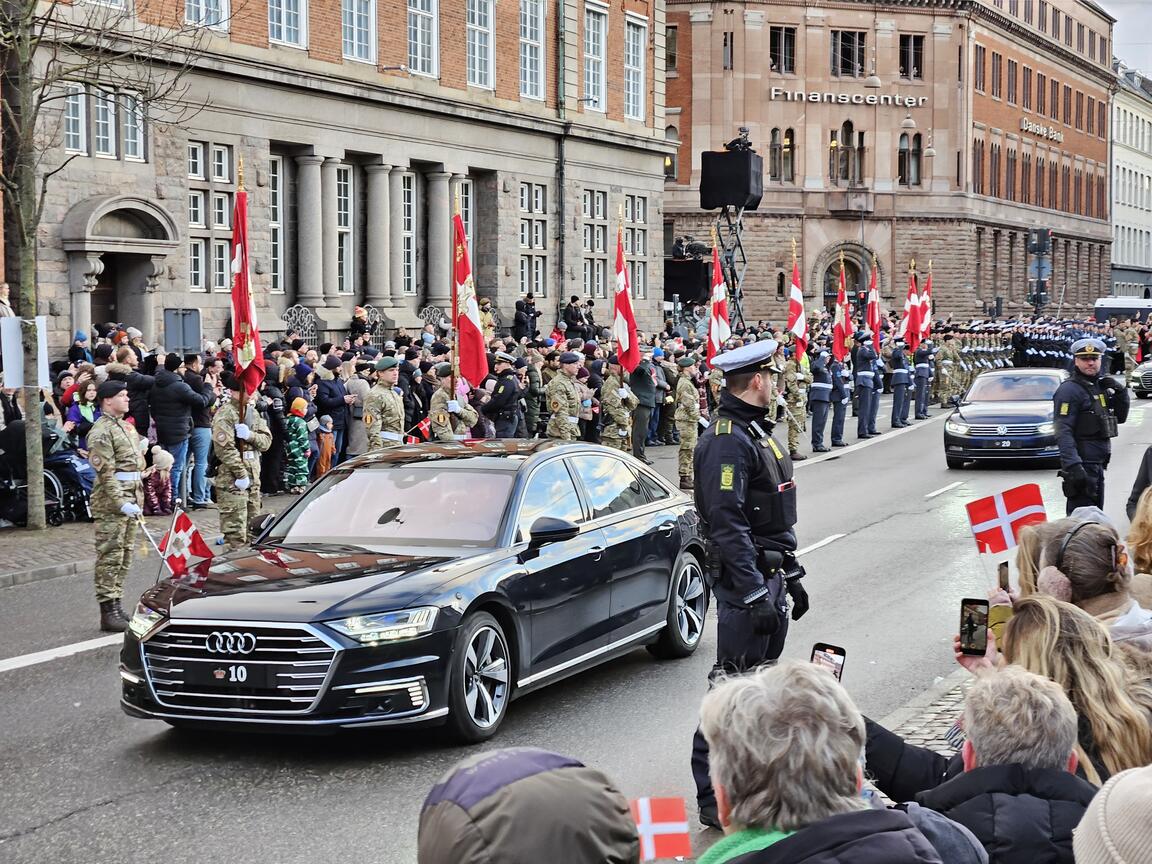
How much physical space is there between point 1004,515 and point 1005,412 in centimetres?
1628

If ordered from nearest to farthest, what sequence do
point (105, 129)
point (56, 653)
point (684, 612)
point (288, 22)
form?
point (684, 612) < point (56, 653) < point (105, 129) < point (288, 22)

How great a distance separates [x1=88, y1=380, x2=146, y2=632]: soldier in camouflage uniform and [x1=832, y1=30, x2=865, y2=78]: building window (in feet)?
214

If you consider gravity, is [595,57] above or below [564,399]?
above

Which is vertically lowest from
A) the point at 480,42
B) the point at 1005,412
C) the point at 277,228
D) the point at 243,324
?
the point at 1005,412

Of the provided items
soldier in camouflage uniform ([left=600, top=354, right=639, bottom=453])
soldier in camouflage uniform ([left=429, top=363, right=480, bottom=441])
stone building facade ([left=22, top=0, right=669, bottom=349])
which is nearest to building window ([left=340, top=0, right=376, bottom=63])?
stone building facade ([left=22, top=0, right=669, bottom=349])

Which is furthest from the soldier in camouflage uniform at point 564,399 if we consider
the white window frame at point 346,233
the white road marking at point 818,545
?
the white window frame at point 346,233

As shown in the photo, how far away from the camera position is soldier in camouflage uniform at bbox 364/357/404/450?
1834cm

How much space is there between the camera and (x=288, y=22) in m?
31.2

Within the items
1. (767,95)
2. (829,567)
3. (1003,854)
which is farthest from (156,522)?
(767,95)

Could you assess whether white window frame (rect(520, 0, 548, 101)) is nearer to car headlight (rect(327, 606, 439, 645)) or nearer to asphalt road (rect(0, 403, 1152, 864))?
asphalt road (rect(0, 403, 1152, 864))

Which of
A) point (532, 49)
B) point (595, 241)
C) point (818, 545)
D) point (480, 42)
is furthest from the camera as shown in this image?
point (595, 241)

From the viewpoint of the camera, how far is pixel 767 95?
71.8 metres

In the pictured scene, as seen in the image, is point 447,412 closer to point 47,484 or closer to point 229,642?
point 47,484

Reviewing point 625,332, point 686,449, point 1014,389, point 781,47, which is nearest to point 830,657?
point 686,449
